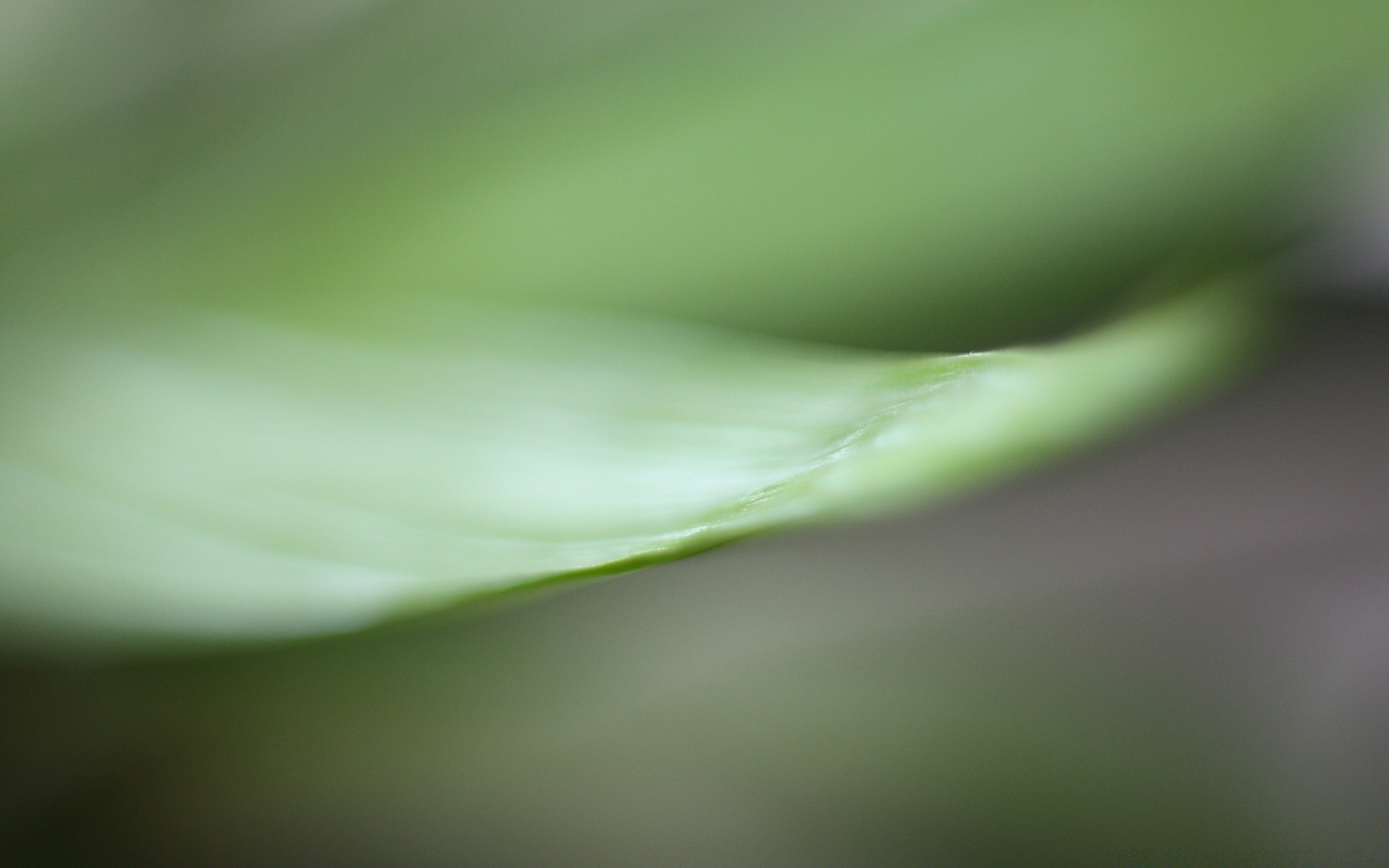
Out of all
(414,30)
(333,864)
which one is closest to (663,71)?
(414,30)

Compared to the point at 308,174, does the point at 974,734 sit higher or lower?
lower

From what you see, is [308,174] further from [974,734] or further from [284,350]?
[974,734]

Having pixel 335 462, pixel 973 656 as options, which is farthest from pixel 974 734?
pixel 335 462

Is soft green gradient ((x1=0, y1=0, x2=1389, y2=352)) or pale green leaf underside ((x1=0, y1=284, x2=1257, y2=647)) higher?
soft green gradient ((x1=0, y1=0, x2=1389, y2=352))

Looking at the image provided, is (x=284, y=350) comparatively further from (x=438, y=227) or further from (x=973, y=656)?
(x=973, y=656)

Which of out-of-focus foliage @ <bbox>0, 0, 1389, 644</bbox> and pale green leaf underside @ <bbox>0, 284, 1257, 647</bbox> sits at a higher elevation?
out-of-focus foliage @ <bbox>0, 0, 1389, 644</bbox>

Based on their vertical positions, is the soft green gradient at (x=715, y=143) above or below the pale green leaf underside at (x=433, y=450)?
above
